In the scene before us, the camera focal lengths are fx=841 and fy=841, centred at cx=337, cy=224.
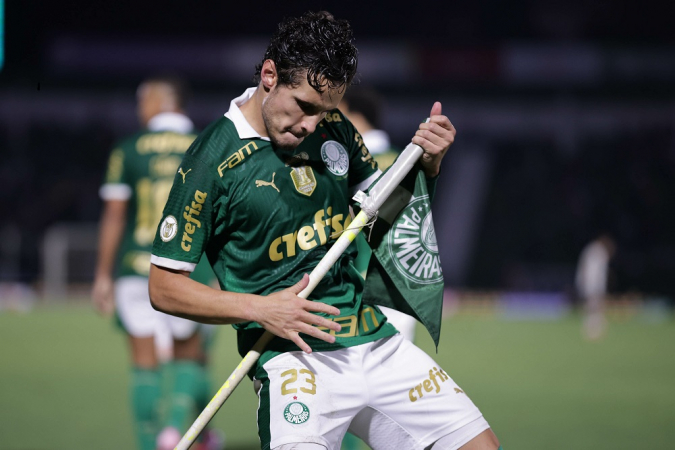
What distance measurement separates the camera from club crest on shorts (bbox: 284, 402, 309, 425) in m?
2.55

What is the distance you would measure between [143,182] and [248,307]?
3013mm

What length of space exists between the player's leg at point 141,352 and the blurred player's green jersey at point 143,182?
12 cm

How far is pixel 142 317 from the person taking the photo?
519 cm

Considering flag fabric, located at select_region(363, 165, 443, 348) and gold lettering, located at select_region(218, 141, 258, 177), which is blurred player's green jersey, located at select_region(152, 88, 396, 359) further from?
flag fabric, located at select_region(363, 165, 443, 348)

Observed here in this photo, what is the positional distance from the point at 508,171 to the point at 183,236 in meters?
23.1

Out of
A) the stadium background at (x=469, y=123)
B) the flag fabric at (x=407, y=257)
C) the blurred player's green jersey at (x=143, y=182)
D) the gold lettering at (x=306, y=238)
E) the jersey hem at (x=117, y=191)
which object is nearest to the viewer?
the gold lettering at (x=306, y=238)

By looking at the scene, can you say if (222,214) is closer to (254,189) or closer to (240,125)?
(254,189)

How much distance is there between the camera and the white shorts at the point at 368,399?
2.59m

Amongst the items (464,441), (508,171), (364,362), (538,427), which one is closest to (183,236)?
(364,362)

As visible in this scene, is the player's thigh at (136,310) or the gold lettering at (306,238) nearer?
the gold lettering at (306,238)

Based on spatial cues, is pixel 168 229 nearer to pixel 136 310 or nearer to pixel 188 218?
pixel 188 218

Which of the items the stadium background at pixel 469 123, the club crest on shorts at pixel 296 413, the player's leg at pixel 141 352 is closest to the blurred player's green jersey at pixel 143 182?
the player's leg at pixel 141 352

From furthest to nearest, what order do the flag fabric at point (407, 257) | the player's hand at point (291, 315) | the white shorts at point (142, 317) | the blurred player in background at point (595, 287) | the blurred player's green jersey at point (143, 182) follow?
the blurred player in background at point (595, 287), the blurred player's green jersey at point (143, 182), the white shorts at point (142, 317), the flag fabric at point (407, 257), the player's hand at point (291, 315)

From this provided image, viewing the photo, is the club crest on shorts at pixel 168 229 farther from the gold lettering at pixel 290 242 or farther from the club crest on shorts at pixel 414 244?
the club crest on shorts at pixel 414 244
